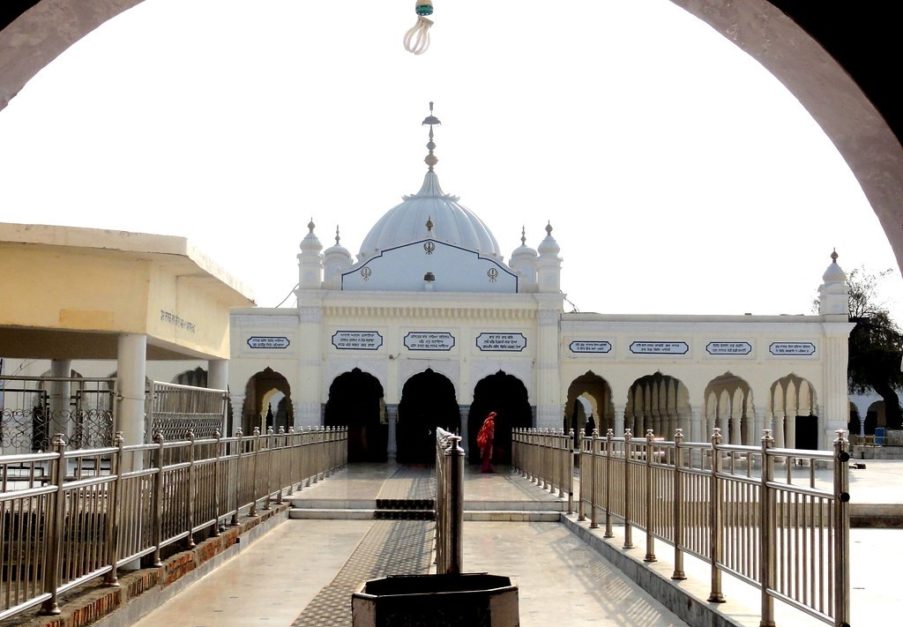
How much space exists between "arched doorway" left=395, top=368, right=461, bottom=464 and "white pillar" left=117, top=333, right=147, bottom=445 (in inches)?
987

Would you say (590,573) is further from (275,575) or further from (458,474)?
(458,474)

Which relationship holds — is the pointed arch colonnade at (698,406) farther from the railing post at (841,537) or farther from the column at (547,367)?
the railing post at (841,537)

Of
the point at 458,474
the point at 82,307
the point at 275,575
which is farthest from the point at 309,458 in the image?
the point at 458,474

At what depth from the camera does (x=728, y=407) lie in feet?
119

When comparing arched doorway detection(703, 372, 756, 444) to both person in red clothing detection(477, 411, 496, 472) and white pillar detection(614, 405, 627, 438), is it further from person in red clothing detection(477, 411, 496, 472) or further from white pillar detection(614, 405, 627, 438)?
person in red clothing detection(477, 411, 496, 472)

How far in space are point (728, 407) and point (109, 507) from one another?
3115cm

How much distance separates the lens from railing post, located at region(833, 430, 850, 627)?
17.6 ft

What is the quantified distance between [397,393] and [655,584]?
20.3m

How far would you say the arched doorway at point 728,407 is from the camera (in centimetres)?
3361

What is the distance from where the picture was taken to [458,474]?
5.84 metres

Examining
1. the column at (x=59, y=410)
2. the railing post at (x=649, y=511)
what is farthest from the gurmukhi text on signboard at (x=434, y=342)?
the railing post at (x=649, y=511)

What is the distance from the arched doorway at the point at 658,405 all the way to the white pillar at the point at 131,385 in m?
22.2

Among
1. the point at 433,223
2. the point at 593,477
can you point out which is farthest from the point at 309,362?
the point at 593,477

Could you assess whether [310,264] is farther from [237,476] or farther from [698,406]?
[237,476]
